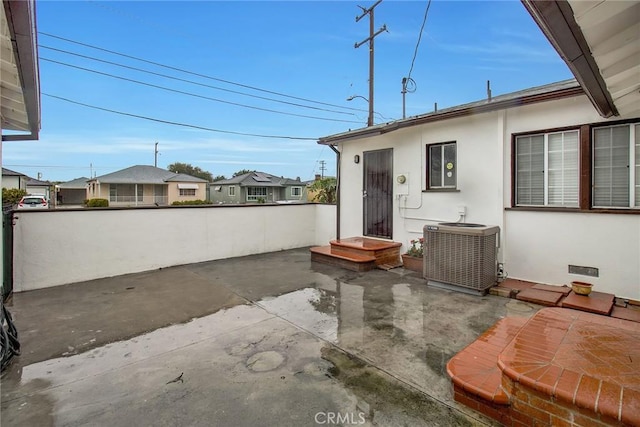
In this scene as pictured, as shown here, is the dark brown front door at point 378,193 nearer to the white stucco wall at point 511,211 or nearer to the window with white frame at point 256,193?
the white stucco wall at point 511,211

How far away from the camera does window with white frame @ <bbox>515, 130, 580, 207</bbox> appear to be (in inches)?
165

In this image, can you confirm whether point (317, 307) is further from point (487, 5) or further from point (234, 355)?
point (487, 5)

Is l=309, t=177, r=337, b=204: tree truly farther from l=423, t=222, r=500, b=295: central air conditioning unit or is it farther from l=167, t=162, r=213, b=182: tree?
l=167, t=162, r=213, b=182: tree

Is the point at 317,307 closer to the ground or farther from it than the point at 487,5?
closer to the ground

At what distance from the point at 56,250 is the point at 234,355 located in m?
4.52

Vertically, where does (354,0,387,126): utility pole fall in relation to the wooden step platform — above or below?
above

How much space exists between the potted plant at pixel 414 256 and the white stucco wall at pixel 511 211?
0.22 m

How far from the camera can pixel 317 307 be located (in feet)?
12.8

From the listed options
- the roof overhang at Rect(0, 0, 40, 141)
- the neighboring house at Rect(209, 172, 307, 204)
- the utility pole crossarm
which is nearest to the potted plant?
the roof overhang at Rect(0, 0, 40, 141)

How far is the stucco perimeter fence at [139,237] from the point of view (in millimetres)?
4906

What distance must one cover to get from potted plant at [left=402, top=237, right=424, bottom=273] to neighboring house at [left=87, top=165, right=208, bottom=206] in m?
26.8

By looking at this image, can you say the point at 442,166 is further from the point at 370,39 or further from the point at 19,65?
the point at 370,39

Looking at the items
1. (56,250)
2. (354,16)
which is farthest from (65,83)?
(354,16)
